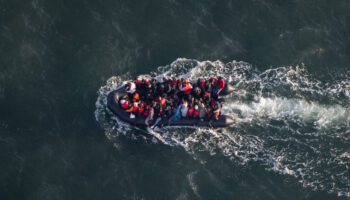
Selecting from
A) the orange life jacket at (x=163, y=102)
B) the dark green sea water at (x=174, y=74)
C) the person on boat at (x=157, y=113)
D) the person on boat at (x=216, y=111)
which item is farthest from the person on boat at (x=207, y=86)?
the person on boat at (x=157, y=113)

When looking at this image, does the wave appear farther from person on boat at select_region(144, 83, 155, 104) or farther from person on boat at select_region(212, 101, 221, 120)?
person on boat at select_region(144, 83, 155, 104)

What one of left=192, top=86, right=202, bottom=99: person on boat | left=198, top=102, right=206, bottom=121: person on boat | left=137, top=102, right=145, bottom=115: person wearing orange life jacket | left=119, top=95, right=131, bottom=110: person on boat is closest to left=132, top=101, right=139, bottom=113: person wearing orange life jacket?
left=137, top=102, right=145, bottom=115: person wearing orange life jacket

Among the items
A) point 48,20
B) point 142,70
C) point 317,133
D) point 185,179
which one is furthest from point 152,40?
point 317,133

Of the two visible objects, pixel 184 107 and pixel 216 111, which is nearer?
pixel 184 107

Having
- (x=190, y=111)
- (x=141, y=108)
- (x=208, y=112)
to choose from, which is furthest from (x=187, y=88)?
(x=141, y=108)

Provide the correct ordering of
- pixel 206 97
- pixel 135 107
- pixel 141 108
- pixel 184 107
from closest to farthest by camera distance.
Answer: pixel 135 107 < pixel 141 108 < pixel 184 107 < pixel 206 97

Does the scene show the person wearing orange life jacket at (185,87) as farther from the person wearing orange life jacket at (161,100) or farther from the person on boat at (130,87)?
the person on boat at (130,87)

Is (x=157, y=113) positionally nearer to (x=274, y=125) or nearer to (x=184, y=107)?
(x=184, y=107)
